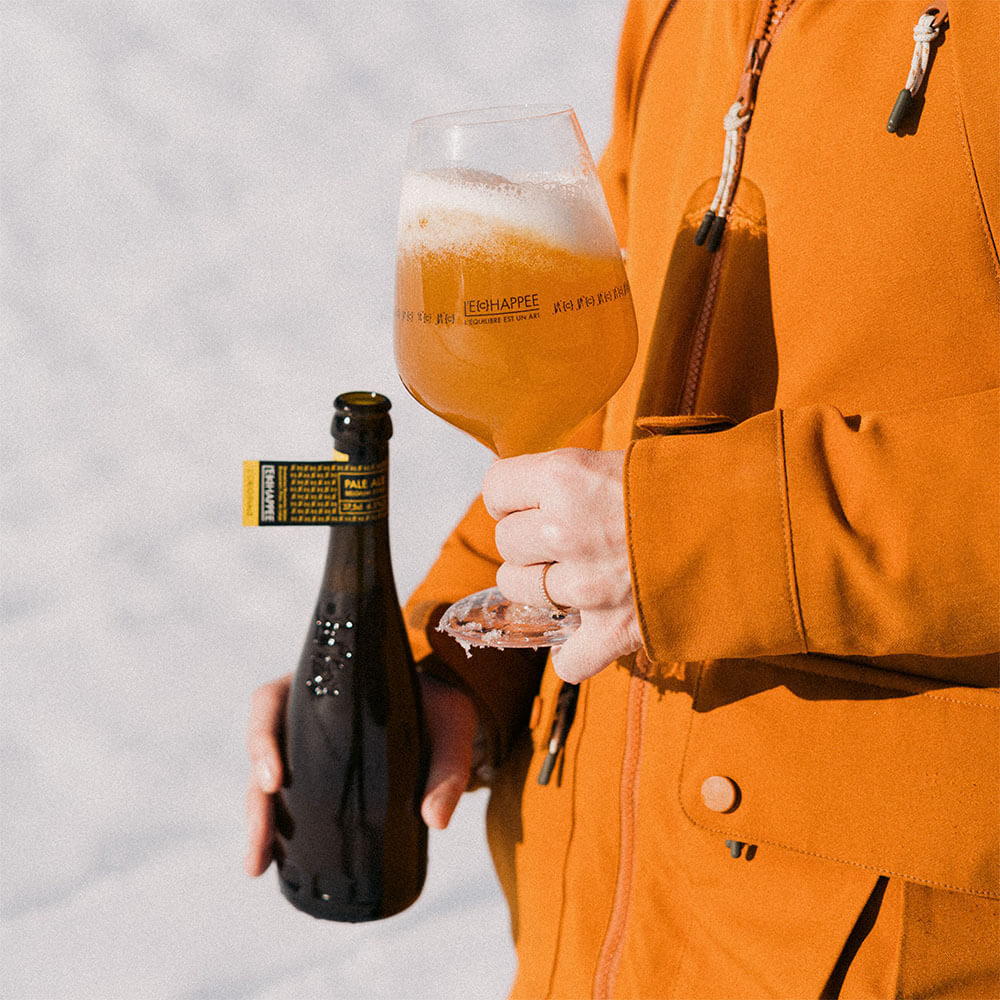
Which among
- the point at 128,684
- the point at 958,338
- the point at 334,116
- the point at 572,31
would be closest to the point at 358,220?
the point at 334,116

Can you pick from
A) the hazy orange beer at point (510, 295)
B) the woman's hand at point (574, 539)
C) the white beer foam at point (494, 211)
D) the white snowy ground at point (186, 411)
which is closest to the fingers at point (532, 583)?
the woman's hand at point (574, 539)

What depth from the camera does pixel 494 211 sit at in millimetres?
655

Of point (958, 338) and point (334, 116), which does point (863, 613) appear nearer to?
point (958, 338)

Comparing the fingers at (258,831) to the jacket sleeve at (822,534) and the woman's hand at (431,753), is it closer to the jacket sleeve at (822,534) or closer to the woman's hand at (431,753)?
the woman's hand at (431,753)

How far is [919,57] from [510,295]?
0.32m

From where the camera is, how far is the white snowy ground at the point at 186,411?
140 cm

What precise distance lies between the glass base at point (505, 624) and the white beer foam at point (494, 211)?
0.27 meters

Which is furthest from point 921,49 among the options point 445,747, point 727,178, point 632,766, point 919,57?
point 445,747

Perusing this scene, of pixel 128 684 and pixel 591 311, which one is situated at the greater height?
pixel 591 311

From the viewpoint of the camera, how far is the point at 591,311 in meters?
0.68

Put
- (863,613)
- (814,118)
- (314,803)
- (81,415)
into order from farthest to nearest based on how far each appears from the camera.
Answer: (81,415), (314,803), (814,118), (863,613)

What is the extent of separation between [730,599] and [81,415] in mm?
1241

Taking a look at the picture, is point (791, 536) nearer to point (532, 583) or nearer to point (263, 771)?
point (532, 583)

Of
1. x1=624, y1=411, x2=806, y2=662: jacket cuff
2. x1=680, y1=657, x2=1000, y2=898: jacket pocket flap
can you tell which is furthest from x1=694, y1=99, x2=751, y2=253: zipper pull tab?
x1=680, y1=657, x2=1000, y2=898: jacket pocket flap
